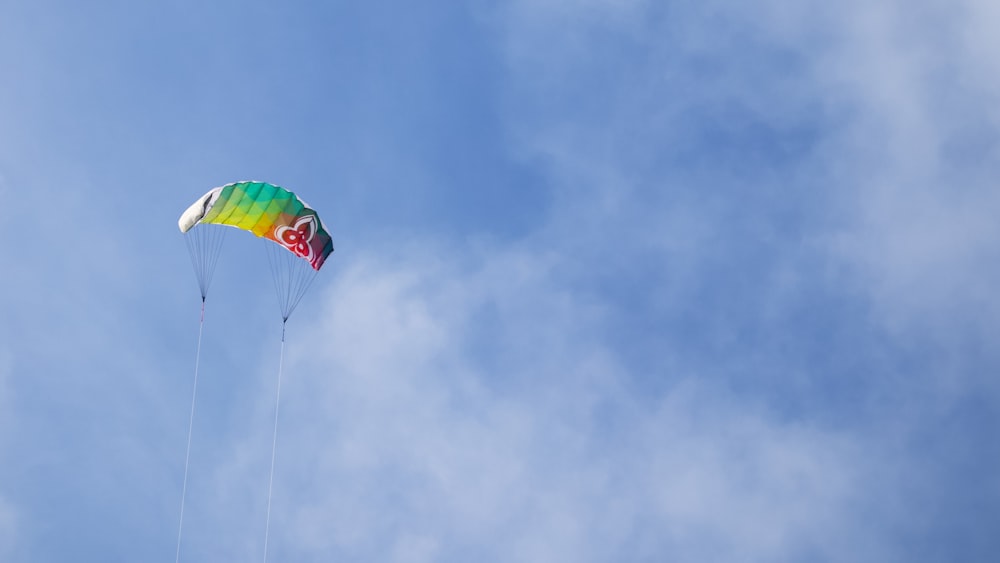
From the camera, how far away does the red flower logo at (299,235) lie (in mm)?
41906

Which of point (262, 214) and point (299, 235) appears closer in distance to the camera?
point (262, 214)

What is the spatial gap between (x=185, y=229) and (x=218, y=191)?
215cm

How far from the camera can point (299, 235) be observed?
42312mm

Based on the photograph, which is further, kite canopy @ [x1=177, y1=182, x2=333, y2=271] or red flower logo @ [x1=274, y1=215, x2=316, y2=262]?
red flower logo @ [x1=274, y1=215, x2=316, y2=262]

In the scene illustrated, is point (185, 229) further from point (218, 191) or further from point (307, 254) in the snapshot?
point (307, 254)

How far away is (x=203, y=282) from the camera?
41094 mm

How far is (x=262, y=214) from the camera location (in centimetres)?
4128

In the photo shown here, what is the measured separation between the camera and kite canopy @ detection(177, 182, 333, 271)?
40594 millimetres

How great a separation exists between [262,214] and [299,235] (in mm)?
1944

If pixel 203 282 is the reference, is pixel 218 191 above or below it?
above

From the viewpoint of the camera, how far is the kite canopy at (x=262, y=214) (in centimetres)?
4059

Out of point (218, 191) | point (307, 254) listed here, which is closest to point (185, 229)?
point (218, 191)

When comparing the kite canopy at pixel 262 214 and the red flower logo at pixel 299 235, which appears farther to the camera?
the red flower logo at pixel 299 235

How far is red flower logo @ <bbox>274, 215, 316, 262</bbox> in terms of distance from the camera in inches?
1650
